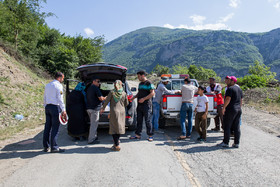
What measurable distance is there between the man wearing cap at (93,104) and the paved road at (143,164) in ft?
1.29

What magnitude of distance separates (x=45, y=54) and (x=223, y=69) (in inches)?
6946

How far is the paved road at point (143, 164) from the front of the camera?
341 centimetres

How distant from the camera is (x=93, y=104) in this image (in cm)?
536

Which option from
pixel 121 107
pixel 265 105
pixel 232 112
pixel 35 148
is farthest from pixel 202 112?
pixel 265 105

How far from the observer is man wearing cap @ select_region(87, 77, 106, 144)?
537cm

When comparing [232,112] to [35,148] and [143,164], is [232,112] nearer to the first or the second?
[143,164]

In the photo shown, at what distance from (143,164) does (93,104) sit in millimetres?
2186

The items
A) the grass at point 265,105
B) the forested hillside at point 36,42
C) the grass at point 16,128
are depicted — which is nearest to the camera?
the grass at point 16,128

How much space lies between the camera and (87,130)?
5848 millimetres

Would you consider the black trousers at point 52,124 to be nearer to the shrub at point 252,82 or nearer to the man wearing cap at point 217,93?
the man wearing cap at point 217,93

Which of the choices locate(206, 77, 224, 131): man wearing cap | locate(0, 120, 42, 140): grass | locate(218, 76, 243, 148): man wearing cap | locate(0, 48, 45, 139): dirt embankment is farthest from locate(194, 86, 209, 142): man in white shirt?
locate(0, 48, 45, 139): dirt embankment

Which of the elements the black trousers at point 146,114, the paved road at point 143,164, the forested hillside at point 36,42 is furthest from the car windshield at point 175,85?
the forested hillside at point 36,42

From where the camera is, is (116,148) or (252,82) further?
(252,82)

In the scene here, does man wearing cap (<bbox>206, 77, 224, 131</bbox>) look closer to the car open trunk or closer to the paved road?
the paved road
